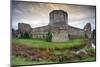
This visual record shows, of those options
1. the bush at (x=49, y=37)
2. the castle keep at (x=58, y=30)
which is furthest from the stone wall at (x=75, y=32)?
the bush at (x=49, y=37)

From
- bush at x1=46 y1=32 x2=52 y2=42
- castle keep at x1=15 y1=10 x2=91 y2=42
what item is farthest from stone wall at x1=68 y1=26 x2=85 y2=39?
bush at x1=46 y1=32 x2=52 y2=42

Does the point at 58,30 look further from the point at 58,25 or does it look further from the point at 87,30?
the point at 87,30

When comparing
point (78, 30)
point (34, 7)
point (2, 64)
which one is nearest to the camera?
point (2, 64)

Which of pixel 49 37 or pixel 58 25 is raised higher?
pixel 58 25

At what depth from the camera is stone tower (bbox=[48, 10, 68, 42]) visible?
2305 millimetres

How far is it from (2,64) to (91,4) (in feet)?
4.83

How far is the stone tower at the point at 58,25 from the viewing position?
2.30 metres

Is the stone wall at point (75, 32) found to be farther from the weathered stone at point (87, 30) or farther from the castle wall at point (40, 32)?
the castle wall at point (40, 32)

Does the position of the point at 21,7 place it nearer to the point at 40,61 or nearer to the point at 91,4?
the point at 40,61

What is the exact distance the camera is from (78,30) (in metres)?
2.41

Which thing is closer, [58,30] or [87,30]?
[58,30]

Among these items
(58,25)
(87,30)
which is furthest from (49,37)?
(87,30)

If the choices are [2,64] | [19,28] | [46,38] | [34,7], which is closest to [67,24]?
[46,38]

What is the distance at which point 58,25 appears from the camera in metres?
2.33
